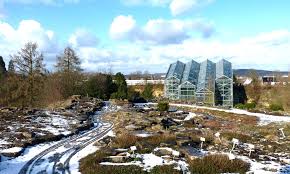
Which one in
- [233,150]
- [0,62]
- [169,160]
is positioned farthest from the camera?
[0,62]

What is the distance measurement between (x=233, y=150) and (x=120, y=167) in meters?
7.43

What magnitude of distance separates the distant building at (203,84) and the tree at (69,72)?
17.0 m

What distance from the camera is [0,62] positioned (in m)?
75.0

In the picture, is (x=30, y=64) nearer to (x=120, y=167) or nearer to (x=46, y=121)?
(x=46, y=121)

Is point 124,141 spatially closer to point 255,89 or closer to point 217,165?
point 217,165

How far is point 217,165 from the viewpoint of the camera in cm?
1727

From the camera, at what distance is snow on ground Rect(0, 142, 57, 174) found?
17.3m

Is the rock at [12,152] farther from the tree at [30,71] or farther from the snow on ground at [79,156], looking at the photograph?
the tree at [30,71]

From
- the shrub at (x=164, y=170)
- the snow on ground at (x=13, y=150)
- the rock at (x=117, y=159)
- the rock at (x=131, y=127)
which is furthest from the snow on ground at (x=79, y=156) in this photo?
the rock at (x=131, y=127)

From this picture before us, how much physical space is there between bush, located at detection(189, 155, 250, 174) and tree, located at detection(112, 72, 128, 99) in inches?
1540

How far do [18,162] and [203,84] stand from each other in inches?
1763

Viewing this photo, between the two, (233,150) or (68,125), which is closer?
(233,150)

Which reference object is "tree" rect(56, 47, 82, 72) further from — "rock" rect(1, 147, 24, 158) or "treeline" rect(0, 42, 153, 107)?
"rock" rect(1, 147, 24, 158)

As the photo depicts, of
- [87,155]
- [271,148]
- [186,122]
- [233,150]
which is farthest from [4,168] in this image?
[186,122]
